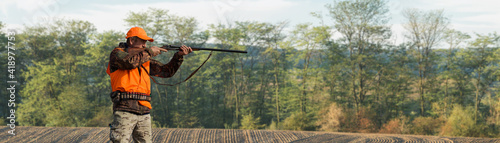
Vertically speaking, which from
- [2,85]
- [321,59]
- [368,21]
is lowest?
[2,85]

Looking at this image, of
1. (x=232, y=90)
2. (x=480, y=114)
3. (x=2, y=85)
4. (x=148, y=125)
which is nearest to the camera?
(x=148, y=125)

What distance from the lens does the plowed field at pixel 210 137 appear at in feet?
13.7

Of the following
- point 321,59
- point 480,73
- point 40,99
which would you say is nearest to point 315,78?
point 321,59

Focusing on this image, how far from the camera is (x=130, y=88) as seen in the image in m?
2.83

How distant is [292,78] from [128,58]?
29625 mm

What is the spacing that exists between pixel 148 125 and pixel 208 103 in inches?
1225

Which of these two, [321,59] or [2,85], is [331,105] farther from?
[2,85]

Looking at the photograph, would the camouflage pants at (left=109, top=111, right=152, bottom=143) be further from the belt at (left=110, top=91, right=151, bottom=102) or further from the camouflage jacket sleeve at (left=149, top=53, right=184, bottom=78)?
the camouflage jacket sleeve at (left=149, top=53, right=184, bottom=78)

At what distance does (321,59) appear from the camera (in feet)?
104

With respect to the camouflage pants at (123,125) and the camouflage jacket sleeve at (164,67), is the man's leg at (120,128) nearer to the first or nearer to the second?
the camouflage pants at (123,125)

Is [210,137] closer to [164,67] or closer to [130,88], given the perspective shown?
[164,67]

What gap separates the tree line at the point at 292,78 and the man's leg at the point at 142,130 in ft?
Result: 82.5

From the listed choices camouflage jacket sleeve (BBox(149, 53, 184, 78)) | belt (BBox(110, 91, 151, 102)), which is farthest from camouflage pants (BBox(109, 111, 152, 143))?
camouflage jacket sleeve (BBox(149, 53, 184, 78))

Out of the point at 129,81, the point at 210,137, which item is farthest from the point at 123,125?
the point at 210,137
